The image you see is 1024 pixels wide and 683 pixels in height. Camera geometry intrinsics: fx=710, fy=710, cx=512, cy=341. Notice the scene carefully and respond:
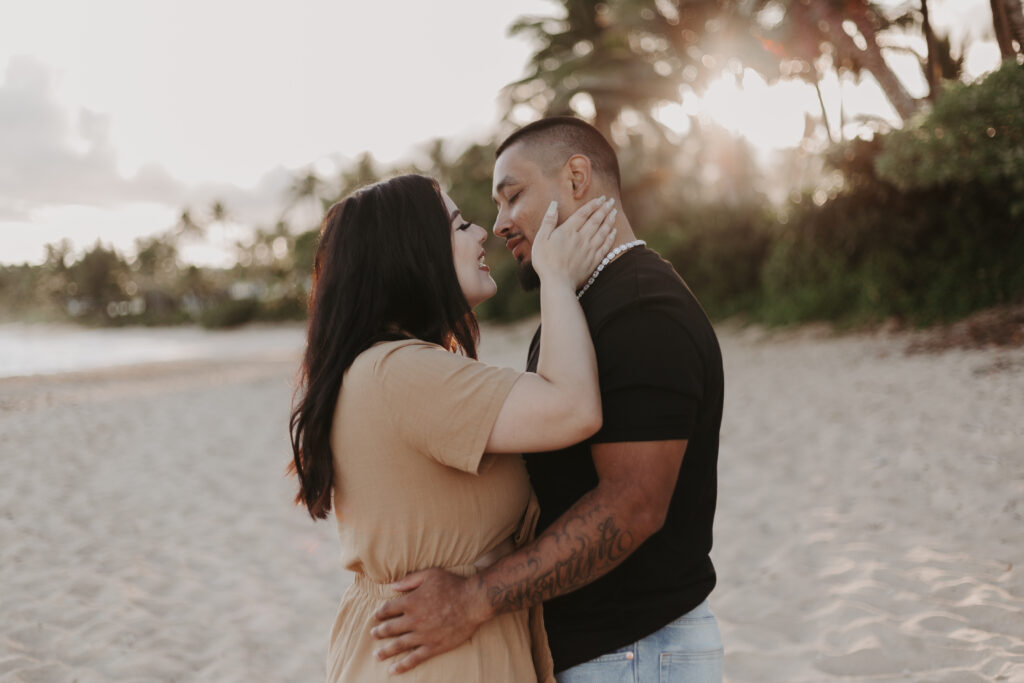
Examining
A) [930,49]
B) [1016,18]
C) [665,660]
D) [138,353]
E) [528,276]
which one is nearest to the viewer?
[665,660]

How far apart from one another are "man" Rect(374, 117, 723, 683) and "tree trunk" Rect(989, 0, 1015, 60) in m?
12.1

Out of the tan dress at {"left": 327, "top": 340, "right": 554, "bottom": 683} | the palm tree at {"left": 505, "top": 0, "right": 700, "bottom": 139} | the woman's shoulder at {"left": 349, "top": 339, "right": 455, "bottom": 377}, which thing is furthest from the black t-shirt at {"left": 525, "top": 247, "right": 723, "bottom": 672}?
the palm tree at {"left": 505, "top": 0, "right": 700, "bottom": 139}

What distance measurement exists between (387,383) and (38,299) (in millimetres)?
127996

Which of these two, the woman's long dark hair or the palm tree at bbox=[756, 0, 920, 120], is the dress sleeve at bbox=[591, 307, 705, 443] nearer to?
the woman's long dark hair

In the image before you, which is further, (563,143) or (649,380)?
(563,143)

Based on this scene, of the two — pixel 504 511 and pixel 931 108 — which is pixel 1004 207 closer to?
pixel 931 108

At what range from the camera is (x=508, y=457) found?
1.63m

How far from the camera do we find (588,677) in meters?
1.61

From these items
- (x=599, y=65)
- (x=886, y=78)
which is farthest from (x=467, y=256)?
(x=599, y=65)

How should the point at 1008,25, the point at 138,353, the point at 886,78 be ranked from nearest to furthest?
the point at 1008,25
the point at 886,78
the point at 138,353

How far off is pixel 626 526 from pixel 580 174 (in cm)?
94

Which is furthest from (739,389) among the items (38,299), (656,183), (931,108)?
(38,299)

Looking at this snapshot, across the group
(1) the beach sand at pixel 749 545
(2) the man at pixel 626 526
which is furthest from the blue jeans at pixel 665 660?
(1) the beach sand at pixel 749 545

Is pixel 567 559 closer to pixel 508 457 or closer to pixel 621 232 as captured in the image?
pixel 508 457
